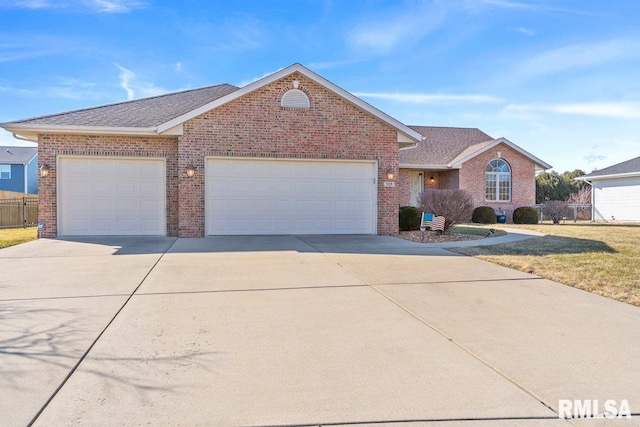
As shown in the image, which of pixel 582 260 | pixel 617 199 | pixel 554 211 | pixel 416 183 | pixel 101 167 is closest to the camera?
pixel 582 260

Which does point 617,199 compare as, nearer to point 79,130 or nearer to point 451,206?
point 451,206

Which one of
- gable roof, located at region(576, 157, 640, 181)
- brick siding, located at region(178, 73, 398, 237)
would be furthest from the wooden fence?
gable roof, located at region(576, 157, 640, 181)

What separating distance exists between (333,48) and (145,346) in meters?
14.1

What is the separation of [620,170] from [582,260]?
20.5m

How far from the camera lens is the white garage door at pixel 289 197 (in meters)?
12.9

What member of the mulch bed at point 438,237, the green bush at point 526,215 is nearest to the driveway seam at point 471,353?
the mulch bed at point 438,237

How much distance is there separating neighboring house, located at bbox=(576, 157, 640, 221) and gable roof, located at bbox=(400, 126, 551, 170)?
4995 mm

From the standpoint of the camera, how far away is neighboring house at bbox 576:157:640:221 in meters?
23.2

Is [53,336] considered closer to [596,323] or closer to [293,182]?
[596,323]

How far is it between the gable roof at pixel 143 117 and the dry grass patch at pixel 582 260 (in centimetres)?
550

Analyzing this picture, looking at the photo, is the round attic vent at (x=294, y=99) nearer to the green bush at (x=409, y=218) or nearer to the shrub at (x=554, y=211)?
the green bush at (x=409, y=218)

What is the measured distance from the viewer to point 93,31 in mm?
12703

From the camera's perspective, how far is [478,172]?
860 inches

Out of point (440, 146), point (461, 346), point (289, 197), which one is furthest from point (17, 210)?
point (461, 346)
